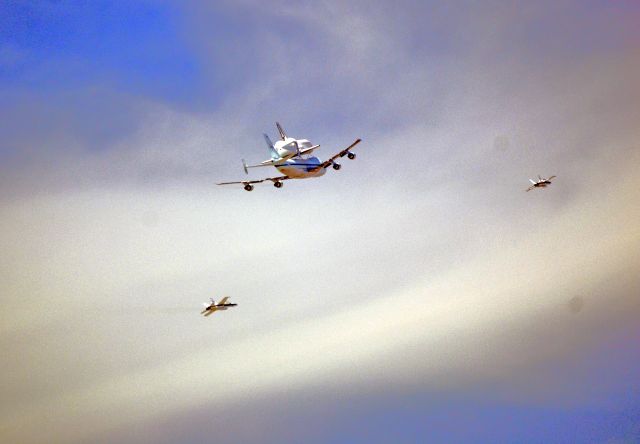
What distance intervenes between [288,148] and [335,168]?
17883 millimetres

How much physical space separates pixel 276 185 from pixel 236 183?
33.4 ft

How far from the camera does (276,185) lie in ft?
599

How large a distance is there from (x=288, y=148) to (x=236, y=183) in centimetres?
1568

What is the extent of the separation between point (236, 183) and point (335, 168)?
28.2 meters

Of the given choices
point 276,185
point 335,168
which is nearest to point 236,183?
point 276,185

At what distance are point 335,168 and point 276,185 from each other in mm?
18660

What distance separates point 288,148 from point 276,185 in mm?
10077

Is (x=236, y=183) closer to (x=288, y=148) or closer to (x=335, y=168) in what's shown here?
(x=288, y=148)

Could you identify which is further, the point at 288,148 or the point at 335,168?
the point at 335,168

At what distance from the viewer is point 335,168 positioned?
192 m

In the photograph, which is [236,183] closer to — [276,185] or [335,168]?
[276,185]

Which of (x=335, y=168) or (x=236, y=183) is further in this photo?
(x=335, y=168)

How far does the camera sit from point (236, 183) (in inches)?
7092
